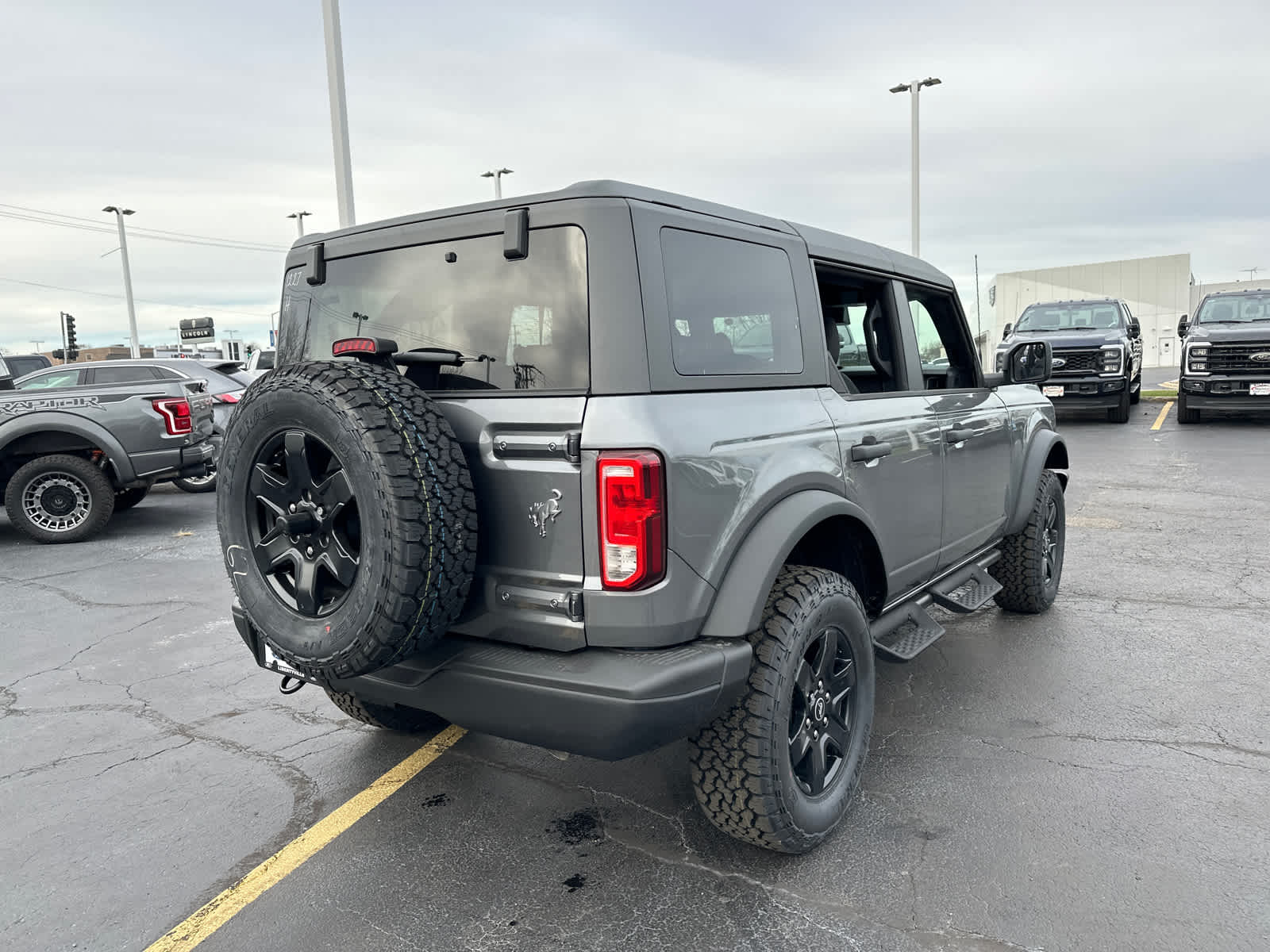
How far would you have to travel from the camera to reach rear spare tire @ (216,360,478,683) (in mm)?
2307

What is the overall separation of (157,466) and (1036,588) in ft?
25.4

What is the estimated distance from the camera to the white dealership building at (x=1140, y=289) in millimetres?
47125

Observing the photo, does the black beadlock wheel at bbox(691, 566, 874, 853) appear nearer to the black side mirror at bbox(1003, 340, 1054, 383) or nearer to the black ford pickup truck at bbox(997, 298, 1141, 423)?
the black side mirror at bbox(1003, 340, 1054, 383)

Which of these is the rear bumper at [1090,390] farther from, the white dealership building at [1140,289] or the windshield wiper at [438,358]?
the white dealership building at [1140,289]

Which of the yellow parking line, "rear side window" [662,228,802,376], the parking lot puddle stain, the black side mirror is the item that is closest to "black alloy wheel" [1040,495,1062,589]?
the black side mirror

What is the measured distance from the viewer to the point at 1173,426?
48.2 ft

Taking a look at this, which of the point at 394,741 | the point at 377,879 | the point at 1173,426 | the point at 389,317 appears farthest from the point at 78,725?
the point at 1173,426

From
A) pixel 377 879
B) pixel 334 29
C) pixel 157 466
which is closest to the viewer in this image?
pixel 377 879

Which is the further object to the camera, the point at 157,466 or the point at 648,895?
the point at 157,466

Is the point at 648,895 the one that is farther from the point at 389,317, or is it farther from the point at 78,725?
the point at 78,725

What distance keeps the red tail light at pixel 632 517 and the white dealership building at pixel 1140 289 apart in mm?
47944

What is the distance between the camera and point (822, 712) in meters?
2.94

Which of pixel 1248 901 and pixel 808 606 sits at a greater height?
pixel 808 606

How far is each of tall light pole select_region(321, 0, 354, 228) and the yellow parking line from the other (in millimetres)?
10203
